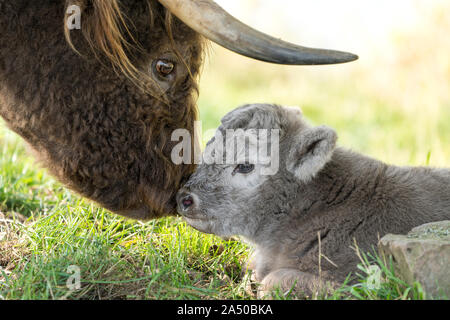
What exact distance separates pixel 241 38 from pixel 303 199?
1.32 metres

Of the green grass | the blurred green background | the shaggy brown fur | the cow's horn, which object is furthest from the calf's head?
the blurred green background

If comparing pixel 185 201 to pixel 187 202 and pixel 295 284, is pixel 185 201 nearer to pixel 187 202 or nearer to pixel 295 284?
pixel 187 202

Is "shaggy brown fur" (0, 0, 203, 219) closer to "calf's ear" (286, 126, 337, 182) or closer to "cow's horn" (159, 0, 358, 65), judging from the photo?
"cow's horn" (159, 0, 358, 65)

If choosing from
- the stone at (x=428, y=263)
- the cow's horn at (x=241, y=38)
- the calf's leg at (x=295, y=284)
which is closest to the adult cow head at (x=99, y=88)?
the cow's horn at (x=241, y=38)

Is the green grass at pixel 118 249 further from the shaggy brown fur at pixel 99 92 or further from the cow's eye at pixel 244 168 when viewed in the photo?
the cow's eye at pixel 244 168

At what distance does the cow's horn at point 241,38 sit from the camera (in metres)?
3.71

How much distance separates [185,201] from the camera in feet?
15.0

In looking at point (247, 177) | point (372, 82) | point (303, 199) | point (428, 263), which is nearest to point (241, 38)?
point (247, 177)

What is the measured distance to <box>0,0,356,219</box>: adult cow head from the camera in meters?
4.27

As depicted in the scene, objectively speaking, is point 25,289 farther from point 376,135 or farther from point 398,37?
point 398,37

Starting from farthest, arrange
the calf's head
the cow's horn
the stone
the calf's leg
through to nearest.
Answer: the calf's head
the calf's leg
the cow's horn
the stone

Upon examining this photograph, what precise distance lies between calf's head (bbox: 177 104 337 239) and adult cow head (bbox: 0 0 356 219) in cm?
31

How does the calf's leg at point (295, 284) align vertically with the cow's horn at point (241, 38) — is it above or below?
below

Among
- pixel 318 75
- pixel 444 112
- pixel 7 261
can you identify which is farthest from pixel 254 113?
pixel 318 75
